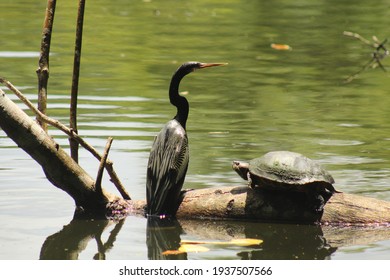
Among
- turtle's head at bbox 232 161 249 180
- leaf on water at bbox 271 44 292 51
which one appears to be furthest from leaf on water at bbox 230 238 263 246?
leaf on water at bbox 271 44 292 51

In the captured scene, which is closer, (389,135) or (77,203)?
(77,203)

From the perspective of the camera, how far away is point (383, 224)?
7.14 metres

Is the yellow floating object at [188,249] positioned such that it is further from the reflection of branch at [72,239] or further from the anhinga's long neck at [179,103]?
the anhinga's long neck at [179,103]

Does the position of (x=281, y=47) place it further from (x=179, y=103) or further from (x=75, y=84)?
(x=75, y=84)

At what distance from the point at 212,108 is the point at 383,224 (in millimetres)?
5185

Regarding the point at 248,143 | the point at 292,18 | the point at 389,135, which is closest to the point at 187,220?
the point at 248,143

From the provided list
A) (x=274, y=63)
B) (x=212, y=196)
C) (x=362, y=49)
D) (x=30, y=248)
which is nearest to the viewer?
(x=30, y=248)

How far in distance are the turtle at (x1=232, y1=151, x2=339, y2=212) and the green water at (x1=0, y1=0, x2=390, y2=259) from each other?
0.29 m

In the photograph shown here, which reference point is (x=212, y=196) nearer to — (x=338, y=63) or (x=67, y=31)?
(x=338, y=63)

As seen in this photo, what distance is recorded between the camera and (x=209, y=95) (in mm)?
13008

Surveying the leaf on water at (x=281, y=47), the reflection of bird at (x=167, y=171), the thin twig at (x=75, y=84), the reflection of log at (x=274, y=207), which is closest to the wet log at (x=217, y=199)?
the reflection of log at (x=274, y=207)

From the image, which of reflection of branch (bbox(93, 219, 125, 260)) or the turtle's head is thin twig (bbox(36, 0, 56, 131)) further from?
the turtle's head

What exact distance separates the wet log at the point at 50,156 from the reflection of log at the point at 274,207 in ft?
2.26

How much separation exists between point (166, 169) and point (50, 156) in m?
0.85
